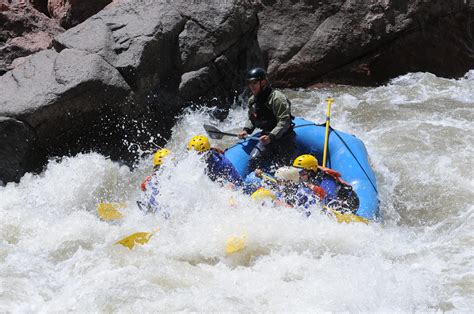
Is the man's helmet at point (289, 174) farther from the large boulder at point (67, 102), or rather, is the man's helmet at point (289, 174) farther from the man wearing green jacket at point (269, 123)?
the large boulder at point (67, 102)

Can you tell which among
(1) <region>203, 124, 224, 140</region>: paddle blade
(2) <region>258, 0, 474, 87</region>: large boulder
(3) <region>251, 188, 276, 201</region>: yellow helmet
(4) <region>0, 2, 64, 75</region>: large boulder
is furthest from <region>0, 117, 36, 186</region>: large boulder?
(2) <region>258, 0, 474, 87</region>: large boulder

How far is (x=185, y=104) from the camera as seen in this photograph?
8.21m

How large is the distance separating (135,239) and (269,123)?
2.02 m

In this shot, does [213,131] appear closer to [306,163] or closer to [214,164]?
[214,164]

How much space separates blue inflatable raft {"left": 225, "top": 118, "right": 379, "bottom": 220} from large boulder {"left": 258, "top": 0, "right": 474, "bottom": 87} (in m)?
3.00

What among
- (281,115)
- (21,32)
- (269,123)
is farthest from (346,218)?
(21,32)

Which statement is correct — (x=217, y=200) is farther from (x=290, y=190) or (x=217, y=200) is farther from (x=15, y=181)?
(x=15, y=181)

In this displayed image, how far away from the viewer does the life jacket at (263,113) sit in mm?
6328

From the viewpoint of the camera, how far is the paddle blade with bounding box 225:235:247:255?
4.90 m

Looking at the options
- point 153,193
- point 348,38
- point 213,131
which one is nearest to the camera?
point 153,193

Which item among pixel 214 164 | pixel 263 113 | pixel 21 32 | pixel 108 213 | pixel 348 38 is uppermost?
pixel 21 32

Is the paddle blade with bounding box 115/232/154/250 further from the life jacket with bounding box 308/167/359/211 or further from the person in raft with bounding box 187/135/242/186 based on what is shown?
the life jacket with bounding box 308/167/359/211

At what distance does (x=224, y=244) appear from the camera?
16.6 ft

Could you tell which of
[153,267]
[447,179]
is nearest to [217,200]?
[153,267]
